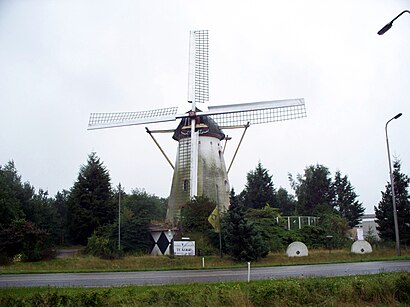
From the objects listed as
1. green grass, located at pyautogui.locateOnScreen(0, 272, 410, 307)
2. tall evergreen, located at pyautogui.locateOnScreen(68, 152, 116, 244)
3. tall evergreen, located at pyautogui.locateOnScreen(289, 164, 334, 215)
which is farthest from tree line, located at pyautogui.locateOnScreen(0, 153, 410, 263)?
green grass, located at pyautogui.locateOnScreen(0, 272, 410, 307)

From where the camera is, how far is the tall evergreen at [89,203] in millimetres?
42812

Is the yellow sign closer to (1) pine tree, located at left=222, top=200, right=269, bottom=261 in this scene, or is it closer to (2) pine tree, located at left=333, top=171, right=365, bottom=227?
(1) pine tree, located at left=222, top=200, right=269, bottom=261

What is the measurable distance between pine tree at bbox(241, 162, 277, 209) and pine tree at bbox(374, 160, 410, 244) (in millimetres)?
25264

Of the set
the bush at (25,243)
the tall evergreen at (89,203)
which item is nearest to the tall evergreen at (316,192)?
the tall evergreen at (89,203)

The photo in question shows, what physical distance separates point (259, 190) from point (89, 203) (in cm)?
2653

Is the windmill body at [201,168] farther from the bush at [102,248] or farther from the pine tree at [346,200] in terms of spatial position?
the pine tree at [346,200]

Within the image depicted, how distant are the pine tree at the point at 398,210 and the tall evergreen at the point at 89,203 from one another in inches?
944

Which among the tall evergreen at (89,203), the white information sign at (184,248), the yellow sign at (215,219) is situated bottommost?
the white information sign at (184,248)

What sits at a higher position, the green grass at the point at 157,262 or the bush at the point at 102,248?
the bush at the point at 102,248

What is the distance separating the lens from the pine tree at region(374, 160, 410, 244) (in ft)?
113

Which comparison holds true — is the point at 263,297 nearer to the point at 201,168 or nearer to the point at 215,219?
the point at 215,219

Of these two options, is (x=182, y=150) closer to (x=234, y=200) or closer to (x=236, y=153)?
(x=236, y=153)

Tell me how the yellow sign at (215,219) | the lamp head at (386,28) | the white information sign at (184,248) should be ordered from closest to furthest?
the lamp head at (386,28)
the yellow sign at (215,219)
the white information sign at (184,248)

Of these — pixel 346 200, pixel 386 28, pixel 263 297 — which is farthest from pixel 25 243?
pixel 346 200
